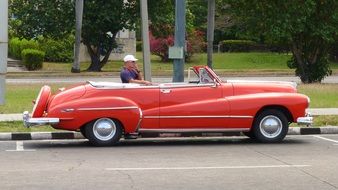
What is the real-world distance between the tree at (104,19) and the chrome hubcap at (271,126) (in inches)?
1188

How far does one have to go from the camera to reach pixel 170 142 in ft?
49.1

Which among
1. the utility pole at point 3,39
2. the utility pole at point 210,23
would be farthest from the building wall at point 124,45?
the utility pole at point 3,39

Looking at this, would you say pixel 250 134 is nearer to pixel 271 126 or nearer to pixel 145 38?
pixel 271 126

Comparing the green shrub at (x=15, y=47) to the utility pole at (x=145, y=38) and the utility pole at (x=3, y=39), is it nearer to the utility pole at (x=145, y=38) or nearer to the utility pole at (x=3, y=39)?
the utility pole at (x=145, y=38)

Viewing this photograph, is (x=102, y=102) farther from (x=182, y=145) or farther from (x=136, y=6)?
(x=136, y=6)

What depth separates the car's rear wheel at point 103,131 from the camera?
13820 millimetres

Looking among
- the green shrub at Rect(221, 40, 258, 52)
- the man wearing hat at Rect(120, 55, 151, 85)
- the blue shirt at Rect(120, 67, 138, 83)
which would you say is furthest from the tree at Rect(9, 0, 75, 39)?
the blue shirt at Rect(120, 67, 138, 83)

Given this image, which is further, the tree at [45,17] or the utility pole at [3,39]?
the tree at [45,17]

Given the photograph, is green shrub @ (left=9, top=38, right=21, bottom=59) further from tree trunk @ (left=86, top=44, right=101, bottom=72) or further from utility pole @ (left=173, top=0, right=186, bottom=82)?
utility pole @ (left=173, top=0, right=186, bottom=82)

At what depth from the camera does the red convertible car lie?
13.7 m

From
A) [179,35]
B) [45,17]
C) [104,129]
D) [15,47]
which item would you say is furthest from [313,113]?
[15,47]

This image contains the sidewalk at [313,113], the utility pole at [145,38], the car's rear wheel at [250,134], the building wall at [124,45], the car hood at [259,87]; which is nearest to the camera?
the car hood at [259,87]

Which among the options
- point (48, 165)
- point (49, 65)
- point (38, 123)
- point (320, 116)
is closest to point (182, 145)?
point (38, 123)

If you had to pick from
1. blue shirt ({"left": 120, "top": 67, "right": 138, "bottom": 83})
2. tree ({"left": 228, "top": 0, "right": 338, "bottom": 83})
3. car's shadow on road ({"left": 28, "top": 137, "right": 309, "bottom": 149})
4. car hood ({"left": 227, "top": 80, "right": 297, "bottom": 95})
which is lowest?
car's shadow on road ({"left": 28, "top": 137, "right": 309, "bottom": 149})
